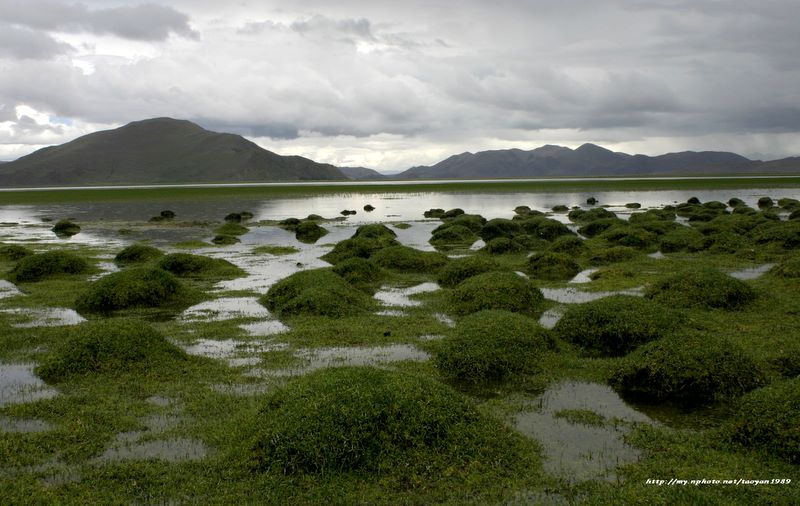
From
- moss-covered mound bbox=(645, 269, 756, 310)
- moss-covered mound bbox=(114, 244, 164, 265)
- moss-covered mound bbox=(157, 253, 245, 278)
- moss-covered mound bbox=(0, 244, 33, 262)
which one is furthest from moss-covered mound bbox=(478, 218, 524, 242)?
moss-covered mound bbox=(0, 244, 33, 262)

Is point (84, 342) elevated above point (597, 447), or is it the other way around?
point (84, 342)

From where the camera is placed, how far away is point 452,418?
35.8 feet

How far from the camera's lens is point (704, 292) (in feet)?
68.4

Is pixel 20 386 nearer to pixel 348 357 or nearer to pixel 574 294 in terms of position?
pixel 348 357

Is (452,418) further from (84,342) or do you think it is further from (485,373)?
(84,342)

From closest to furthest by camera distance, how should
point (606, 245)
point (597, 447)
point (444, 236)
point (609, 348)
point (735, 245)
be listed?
point (597, 447)
point (609, 348)
point (735, 245)
point (606, 245)
point (444, 236)

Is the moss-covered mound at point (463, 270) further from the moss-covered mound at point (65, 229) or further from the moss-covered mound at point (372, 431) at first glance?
the moss-covered mound at point (65, 229)

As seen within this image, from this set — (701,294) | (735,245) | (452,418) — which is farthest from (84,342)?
(735,245)

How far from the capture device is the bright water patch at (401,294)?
23.6 m

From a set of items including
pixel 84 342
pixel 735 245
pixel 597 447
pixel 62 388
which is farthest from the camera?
pixel 735 245

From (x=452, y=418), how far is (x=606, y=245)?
30892mm

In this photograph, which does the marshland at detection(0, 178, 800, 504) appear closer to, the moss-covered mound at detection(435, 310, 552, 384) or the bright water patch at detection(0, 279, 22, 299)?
the moss-covered mound at detection(435, 310, 552, 384)

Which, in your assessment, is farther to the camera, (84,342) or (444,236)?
(444,236)

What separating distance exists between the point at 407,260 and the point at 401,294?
6180 mm
